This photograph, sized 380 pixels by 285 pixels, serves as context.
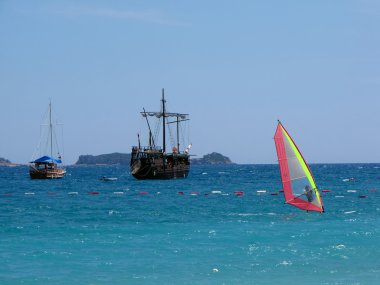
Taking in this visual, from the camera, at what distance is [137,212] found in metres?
44.2

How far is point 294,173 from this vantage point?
30.7 m

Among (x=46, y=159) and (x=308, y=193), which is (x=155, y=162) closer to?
(x=46, y=159)

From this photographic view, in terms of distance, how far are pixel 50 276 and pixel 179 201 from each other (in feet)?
113

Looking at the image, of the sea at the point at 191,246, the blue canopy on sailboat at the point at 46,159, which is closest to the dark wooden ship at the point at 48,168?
the blue canopy on sailboat at the point at 46,159

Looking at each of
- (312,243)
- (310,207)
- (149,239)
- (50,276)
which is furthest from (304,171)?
(50,276)

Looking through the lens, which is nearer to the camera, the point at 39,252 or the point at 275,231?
the point at 39,252

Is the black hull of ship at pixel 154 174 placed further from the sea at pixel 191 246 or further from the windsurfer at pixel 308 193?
the windsurfer at pixel 308 193

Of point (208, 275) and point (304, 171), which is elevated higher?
point (304, 171)

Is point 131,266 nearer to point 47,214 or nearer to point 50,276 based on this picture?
point 50,276

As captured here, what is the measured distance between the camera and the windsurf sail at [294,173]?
30.1 metres

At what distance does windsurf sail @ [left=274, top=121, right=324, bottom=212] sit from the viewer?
3008 cm

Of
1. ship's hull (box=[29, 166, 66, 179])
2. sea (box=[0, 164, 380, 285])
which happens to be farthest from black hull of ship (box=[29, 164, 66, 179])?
sea (box=[0, 164, 380, 285])

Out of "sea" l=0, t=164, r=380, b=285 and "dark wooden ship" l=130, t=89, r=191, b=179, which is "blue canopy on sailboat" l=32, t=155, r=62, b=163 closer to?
"dark wooden ship" l=130, t=89, r=191, b=179

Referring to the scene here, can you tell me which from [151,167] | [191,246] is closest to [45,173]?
[151,167]
